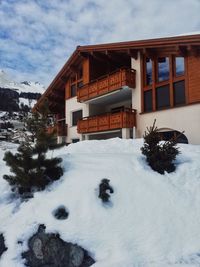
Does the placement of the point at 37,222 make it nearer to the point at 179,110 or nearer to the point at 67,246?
the point at 67,246

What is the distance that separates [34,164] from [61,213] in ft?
7.38

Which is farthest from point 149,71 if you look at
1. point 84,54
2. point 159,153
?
point 159,153

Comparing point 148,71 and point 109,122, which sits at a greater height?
point 148,71

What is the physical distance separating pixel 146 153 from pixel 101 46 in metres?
13.0

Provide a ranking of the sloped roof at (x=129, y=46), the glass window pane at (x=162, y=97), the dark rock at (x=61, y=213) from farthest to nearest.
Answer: the glass window pane at (x=162, y=97), the sloped roof at (x=129, y=46), the dark rock at (x=61, y=213)

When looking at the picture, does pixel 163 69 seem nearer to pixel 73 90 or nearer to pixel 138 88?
pixel 138 88

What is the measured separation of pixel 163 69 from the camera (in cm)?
1872

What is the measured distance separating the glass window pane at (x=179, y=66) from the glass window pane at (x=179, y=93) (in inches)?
25.4

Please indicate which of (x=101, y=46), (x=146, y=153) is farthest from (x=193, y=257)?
(x=101, y=46)

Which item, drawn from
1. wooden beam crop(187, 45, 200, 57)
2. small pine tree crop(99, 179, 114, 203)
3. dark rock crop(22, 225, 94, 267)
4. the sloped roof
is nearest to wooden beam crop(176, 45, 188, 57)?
the sloped roof

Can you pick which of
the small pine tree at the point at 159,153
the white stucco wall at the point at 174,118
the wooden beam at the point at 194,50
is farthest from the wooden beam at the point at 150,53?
the small pine tree at the point at 159,153

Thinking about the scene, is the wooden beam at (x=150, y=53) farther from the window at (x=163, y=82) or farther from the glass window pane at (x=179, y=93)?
the glass window pane at (x=179, y=93)

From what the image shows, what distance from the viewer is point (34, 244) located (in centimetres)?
767

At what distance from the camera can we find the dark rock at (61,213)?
324 inches
